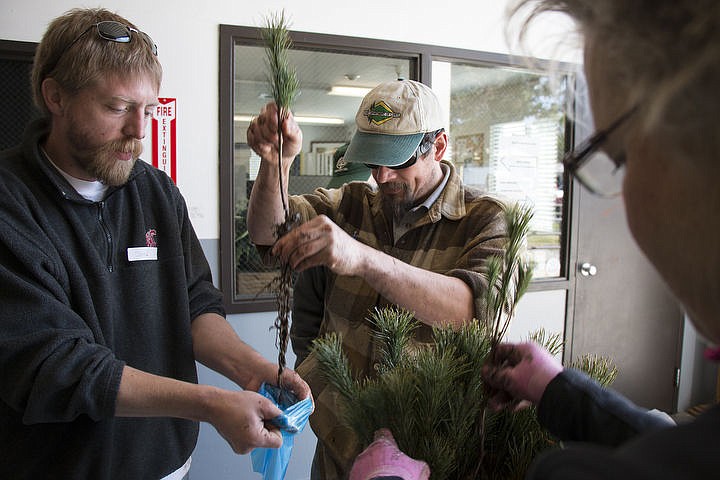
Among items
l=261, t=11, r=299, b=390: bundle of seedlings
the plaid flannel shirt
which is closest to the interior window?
the plaid flannel shirt

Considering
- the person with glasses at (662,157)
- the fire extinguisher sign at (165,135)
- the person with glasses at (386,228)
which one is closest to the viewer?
the person with glasses at (662,157)

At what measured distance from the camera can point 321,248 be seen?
40.2 inches

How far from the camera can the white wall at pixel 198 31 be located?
2486 mm

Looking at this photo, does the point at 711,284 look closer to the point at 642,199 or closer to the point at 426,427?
the point at 642,199

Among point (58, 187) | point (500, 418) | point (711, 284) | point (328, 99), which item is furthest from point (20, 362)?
point (328, 99)

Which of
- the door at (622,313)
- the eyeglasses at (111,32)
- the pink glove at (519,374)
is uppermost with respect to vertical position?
the eyeglasses at (111,32)

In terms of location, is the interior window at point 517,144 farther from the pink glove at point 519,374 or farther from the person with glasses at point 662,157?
the person with glasses at point 662,157

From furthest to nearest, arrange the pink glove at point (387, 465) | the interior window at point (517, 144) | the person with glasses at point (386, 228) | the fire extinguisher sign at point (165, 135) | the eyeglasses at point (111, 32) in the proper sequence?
the interior window at point (517, 144) → the fire extinguisher sign at point (165, 135) → the eyeglasses at point (111, 32) → the person with glasses at point (386, 228) → the pink glove at point (387, 465)

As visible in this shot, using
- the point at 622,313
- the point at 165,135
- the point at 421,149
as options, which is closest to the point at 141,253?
the point at 421,149

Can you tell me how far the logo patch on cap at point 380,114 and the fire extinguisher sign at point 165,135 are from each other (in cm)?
160

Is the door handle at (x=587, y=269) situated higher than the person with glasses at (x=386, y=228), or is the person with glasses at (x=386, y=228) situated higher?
the person with glasses at (x=386, y=228)

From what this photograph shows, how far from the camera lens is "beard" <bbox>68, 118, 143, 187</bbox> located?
4.10 ft

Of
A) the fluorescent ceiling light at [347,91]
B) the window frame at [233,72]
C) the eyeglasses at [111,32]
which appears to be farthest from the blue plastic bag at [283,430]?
the fluorescent ceiling light at [347,91]

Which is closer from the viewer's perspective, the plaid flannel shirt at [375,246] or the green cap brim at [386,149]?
the plaid flannel shirt at [375,246]
